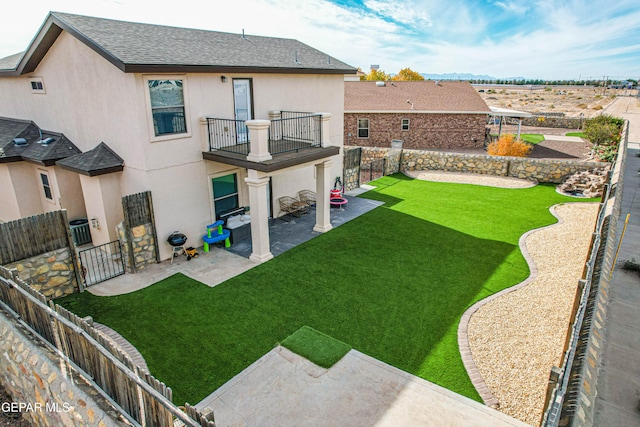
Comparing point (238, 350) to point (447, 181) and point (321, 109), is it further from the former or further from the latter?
point (447, 181)

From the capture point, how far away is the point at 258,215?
11672mm

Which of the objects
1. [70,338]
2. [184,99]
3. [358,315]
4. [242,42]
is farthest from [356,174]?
[70,338]

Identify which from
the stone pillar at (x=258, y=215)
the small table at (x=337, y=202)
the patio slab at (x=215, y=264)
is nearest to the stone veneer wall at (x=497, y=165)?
the small table at (x=337, y=202)

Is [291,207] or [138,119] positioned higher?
[138,119]

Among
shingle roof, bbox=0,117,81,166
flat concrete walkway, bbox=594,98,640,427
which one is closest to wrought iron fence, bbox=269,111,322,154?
shingle roof, bbox=0,117,81,166

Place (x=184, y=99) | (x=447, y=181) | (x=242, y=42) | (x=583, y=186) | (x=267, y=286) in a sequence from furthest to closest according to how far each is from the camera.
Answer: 1. (x=447, y=181)
2. (x=583, y=186)
3. (x=242, y=42)
4. (x=184, y=99)
5. (x=267, y=286)

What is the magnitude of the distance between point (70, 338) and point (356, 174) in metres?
15.9

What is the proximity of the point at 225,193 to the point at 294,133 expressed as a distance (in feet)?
12.5

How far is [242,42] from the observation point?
49.7 ft

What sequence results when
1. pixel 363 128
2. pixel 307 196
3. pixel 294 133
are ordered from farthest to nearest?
pixel 363 128
pixel 307 196
pixel 294 133

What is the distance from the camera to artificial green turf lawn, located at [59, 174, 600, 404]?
7.80 m

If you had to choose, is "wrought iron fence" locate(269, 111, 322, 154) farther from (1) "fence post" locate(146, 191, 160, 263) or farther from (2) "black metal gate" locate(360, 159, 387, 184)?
(2) "black metal gate" locate(360, 159, 387, 184)

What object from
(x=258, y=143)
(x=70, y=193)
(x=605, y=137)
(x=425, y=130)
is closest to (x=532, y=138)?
(x=605, y=137)

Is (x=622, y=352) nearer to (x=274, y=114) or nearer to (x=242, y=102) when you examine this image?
(x=274, y=114)
